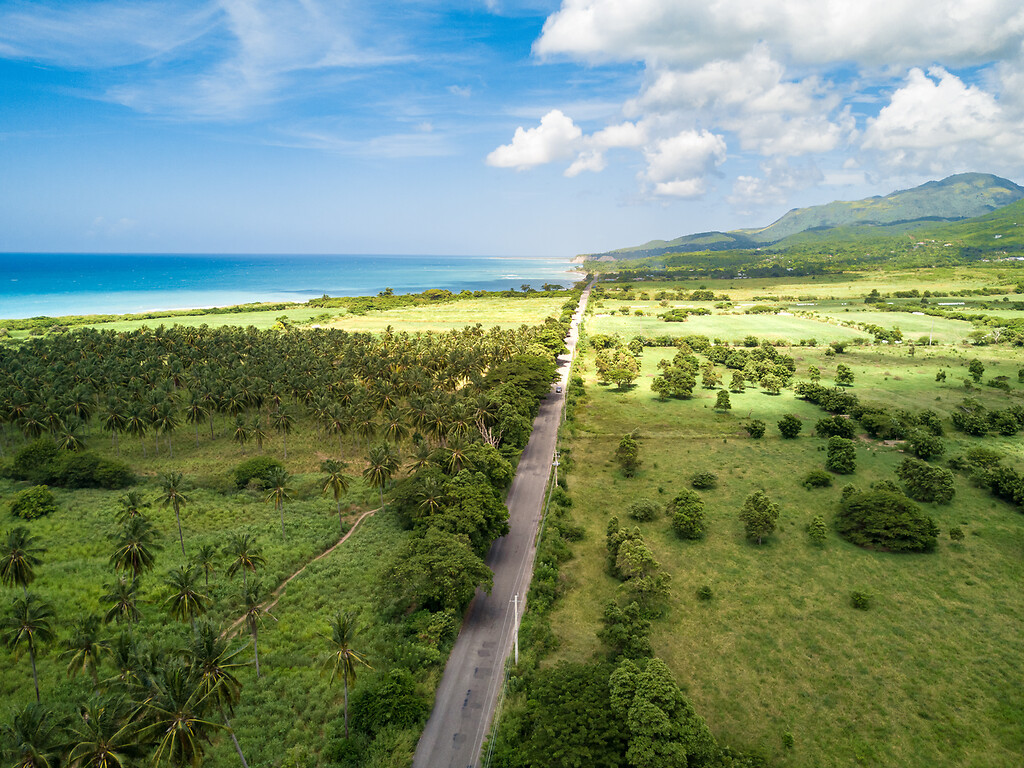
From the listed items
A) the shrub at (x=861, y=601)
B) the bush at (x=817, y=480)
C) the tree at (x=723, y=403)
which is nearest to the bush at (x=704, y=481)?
the bush at (x=817, y=480)

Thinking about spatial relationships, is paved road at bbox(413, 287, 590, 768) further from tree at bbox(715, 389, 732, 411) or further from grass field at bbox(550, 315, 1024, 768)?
tree at bbox(715, 389, 732, 411)

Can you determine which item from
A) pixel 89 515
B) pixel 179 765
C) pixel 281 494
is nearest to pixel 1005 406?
pixel 281 494

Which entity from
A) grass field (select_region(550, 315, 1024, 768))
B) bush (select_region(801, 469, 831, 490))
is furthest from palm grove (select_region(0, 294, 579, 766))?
bush (select_region(801, 469, 831, 490))

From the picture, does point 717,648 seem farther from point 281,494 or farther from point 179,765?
point 281,494

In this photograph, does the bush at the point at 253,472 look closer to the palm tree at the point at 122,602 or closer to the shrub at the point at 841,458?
the palm tree at the point at 122,602

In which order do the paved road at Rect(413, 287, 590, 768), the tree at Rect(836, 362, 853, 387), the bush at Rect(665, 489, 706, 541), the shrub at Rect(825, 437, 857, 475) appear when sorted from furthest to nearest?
the tree at Rect(836, 362, 853, 387), the shrub at Rect(825, 437, 857, 475), the bush at Rect(665, 489, 706, 541), the paved road at Rect(413, 287, 590, 768)
